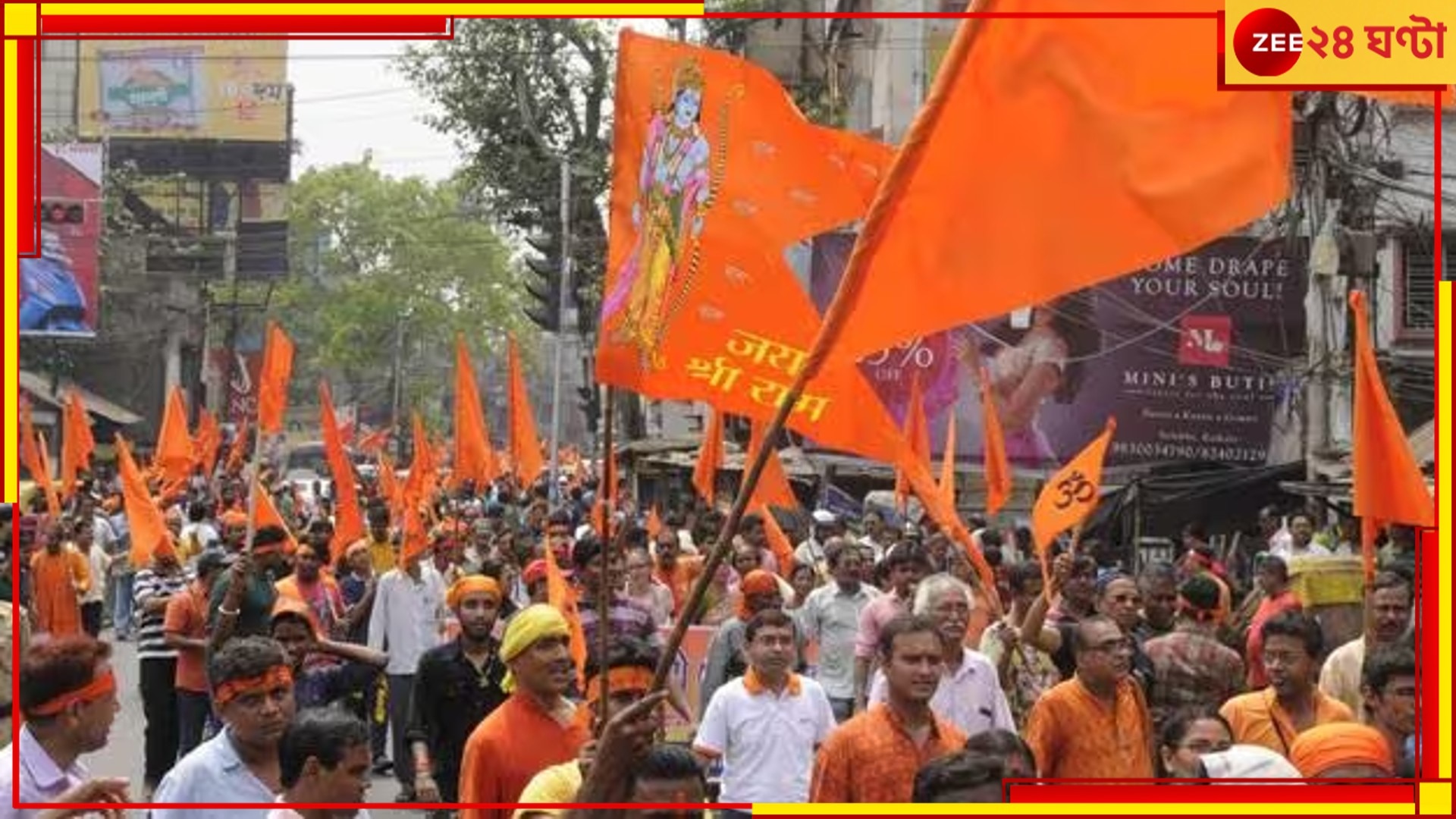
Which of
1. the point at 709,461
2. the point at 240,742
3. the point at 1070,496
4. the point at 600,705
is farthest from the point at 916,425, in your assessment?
the point at 240,742

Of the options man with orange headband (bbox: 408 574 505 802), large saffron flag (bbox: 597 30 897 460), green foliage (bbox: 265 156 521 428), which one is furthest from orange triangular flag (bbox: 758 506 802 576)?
green foliage (bbox: 265 156 521 428)

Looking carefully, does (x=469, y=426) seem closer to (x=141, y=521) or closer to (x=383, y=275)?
(x=141, y=521)

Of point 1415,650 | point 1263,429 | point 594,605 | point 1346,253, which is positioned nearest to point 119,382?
point 1263,429

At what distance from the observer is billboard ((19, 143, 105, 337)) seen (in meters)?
28.2

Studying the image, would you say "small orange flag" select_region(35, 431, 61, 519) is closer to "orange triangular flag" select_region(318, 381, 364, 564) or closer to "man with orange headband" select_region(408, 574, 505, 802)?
"orange triangular flag" select_region(318, 381, 364, 564)

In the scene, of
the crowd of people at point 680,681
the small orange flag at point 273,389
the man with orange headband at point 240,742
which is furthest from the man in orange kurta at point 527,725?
the small orange flag at point 273,389

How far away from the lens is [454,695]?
7625 millimetres

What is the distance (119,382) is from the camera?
54.4 meters

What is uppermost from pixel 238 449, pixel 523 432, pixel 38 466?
pixel 523 432

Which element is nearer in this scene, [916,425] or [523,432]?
[916,425]

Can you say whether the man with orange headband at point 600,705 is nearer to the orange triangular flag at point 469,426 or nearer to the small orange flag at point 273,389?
the small orange flag at point 273,389

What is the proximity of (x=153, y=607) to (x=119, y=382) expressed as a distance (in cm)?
4545

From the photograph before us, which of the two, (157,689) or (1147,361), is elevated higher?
(1147,361)

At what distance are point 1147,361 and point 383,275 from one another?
40.8 meters
